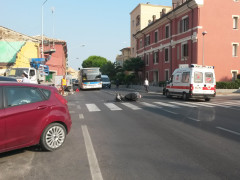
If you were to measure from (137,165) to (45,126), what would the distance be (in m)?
2.09

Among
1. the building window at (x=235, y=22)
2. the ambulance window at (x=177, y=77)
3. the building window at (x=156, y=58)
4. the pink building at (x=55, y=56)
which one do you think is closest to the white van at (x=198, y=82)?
the ambulance window at (x=177, y=77)

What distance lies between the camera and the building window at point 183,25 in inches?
1198

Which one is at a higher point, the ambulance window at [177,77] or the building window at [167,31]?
the building window at [167,31]

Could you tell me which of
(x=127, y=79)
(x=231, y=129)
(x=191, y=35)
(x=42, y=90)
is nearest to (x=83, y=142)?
(x=42, y=90)

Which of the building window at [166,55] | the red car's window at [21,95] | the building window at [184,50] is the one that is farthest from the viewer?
the building window at [166,55]

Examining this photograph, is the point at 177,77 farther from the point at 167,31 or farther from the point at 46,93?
the point at 167,31

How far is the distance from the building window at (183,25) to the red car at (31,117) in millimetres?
27975

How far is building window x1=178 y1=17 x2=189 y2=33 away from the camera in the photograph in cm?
3044

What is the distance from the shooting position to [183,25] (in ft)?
103

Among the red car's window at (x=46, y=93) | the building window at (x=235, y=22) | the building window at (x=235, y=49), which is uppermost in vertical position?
the building window at (x=235, y=22)

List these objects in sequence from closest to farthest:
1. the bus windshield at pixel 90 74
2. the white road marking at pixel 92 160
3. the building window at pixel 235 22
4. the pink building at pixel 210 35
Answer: the white road marking at pixel 92 160
the pink building at pixel 210 35
the building window at pixel 235 22
the bus windshield at pixel 90 74

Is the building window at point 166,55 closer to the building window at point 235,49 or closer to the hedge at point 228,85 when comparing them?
the building window at point 235,49

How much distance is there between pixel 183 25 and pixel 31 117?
97.2 feet

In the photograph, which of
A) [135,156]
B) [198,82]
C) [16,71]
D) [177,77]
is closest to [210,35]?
[177,77]
